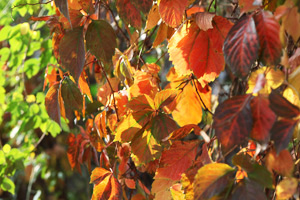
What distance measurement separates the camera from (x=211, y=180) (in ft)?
1.77

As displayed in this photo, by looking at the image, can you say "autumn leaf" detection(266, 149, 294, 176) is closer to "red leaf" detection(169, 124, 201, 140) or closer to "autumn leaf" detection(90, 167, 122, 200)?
"red leaf" detection(169, 124, 201, 140)

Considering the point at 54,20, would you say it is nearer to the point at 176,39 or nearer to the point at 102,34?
the point at 102,34

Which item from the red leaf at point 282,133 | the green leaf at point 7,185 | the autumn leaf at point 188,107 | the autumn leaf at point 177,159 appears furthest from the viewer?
the green leaf at point 7,185

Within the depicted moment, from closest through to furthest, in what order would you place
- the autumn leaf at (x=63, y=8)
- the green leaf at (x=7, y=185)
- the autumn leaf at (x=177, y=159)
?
the autumn leaf at (x=63, y=8) < the autumn leaf at (x=177, y=159) < the green leaf at (x=7, y=185)

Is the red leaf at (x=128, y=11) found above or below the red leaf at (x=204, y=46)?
above

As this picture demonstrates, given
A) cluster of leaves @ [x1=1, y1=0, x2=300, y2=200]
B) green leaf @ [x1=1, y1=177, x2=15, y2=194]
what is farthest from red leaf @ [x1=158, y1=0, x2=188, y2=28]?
green leaf @ [x1=1, y1=177, x2=15, y2=194]

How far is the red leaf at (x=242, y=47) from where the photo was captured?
503mm

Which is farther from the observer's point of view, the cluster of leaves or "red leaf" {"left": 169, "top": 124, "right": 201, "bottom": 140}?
"red leaf" {"left": 169, "top": 124, "right": 201, "bottom": 140}

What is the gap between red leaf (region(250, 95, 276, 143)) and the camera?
19.4 inches

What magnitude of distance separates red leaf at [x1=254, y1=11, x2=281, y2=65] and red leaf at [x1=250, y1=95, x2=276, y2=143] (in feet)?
0.16

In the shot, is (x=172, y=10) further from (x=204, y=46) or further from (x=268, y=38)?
(x=268, y=38)

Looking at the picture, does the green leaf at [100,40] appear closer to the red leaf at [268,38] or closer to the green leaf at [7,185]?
the red leaf at [268,38]

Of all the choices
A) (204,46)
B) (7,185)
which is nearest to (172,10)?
(204,46)

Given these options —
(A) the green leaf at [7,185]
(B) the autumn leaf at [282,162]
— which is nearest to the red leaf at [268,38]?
(B) the autumn leaf at [282,162]
